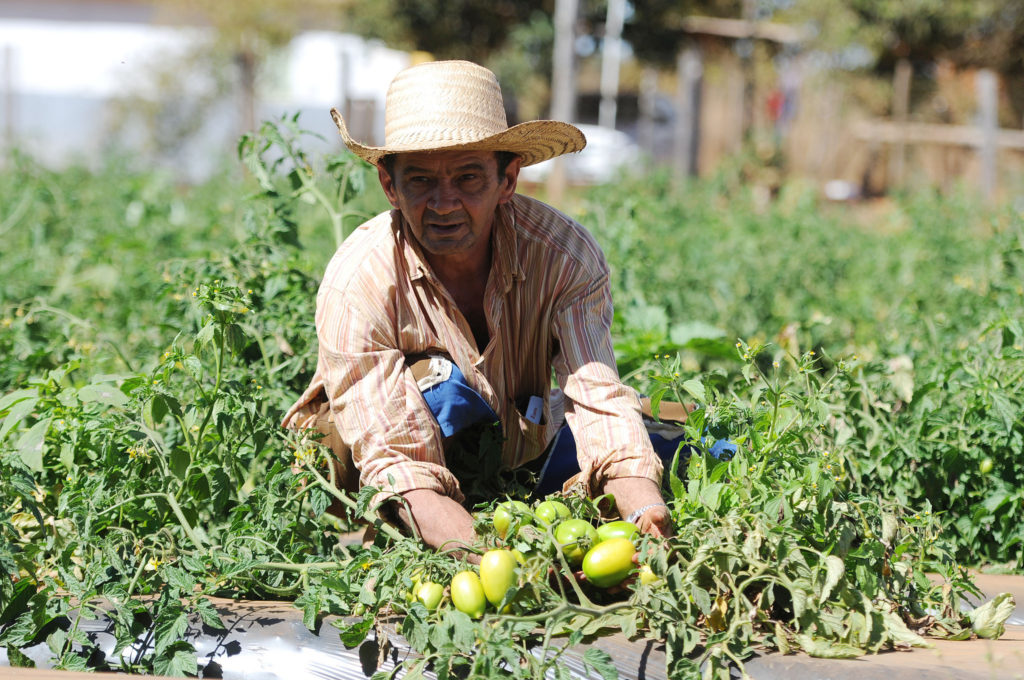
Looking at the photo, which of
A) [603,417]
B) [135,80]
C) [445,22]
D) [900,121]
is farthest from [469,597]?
[445,22]

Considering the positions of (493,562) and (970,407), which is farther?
(970,407)

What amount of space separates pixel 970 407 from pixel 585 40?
1630cm

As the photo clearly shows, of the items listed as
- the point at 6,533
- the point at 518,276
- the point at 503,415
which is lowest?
the point at 6,533

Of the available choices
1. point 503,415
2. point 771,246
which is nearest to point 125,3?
→ point 771,246

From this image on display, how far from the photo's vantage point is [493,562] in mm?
2146

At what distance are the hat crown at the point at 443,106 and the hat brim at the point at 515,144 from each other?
0.06ft

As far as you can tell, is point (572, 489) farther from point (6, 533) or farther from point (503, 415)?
point (6, 533)

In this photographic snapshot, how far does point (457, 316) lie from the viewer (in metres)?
2.69

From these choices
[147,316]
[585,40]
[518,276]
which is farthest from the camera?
[585,40]

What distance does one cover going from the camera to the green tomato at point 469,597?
7.05ft

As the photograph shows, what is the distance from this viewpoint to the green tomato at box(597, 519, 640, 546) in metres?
2.25

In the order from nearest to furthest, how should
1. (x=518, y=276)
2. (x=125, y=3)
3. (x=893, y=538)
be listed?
(x=893, y=538) < (x=518, y=276) < (x=125, y=3)

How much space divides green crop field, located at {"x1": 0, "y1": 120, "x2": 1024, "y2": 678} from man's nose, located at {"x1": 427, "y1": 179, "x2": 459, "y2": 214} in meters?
0.52

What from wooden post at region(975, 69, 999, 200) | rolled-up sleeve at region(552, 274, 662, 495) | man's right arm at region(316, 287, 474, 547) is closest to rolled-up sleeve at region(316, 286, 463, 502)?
man's right arm at region(316, 287, 474, 547)
